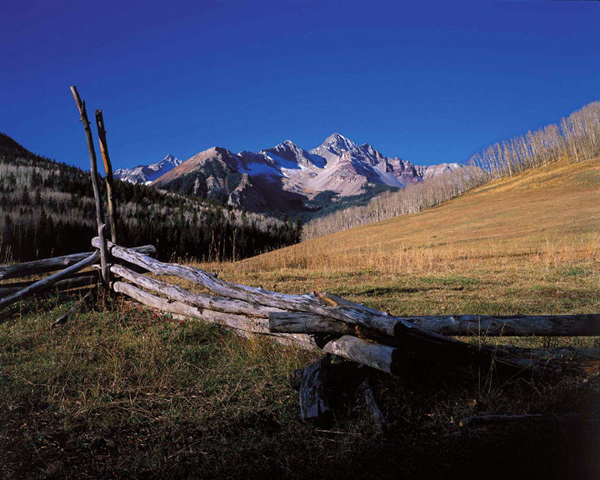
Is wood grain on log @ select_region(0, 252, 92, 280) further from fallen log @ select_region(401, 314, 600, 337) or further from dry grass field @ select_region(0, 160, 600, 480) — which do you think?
fallen log @ select_region(401, 314, 600, 337)

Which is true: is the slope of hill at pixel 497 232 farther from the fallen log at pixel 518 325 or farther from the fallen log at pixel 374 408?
the fallen log at pixel 374 408

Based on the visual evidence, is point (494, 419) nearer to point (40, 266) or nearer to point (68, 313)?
point (68, 313)

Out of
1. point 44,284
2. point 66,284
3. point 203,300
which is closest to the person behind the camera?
point 203,300

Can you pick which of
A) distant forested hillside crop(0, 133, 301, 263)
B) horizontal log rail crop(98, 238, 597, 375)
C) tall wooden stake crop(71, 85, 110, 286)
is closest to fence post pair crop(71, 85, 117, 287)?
tall wooden stake crop(71, 85, 110, 286)

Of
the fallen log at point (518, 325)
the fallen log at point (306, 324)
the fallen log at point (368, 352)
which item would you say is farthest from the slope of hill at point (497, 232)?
the fallen log at point (368, 352)

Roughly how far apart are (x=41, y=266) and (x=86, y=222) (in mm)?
11658

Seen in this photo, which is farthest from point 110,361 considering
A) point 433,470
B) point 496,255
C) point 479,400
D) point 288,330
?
point 496,255

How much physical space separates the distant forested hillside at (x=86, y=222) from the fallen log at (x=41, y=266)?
5.82 meters

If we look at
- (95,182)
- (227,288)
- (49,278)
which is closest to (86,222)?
(95,182)

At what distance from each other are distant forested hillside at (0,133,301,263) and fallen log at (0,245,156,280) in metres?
5.82

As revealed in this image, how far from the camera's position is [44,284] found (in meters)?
7.16

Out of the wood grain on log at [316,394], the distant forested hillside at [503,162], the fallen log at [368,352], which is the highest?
the distant forested hillside at [503,162]

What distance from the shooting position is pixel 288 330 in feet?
13.3

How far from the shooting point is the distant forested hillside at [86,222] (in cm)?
1527
